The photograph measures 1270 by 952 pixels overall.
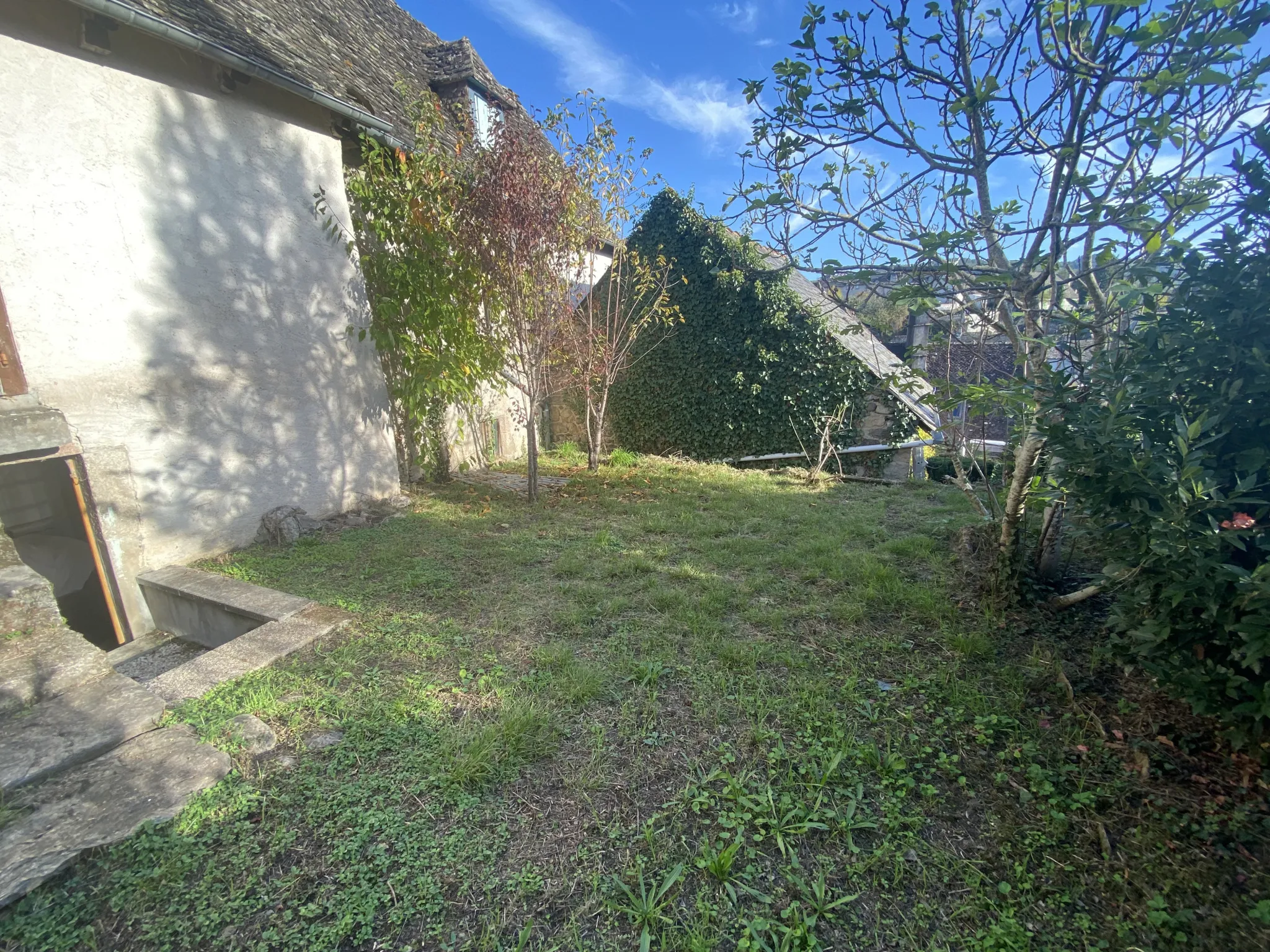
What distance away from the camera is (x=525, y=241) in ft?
18.6

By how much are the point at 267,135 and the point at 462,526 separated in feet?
12.9

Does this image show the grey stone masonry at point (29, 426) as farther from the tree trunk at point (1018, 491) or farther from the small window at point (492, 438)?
the tree trunk at point (1018, 491)

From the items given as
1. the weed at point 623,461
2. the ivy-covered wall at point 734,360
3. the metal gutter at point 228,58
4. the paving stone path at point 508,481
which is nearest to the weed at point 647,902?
the paving stone path at point 508,481

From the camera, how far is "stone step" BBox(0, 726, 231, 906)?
1.82 metres

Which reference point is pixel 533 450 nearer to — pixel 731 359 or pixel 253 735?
pixel 253 735

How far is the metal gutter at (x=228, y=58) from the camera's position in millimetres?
3641

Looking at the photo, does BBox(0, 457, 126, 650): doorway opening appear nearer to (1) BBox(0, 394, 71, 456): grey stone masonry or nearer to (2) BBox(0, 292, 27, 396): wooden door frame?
(1) BBox(0, 394, 71, 456): grey stone masonry

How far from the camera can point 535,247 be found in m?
5.78

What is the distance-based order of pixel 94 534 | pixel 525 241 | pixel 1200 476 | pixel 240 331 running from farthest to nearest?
pixel 525 241 → pixel 240 331 → pixel 94 534 → pixel 1200 476

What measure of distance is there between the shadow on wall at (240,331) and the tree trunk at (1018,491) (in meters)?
5.98

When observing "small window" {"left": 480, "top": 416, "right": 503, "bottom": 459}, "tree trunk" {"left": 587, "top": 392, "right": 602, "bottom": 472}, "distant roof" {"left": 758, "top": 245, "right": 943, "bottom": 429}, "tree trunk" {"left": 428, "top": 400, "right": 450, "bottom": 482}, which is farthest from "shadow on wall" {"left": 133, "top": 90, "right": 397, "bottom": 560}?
"distant roof" {"left": 758, "top": 245, "right": 943, "bottom": 429}

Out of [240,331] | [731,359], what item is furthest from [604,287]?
[240,331]

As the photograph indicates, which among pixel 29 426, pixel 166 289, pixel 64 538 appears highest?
pixel 166 289

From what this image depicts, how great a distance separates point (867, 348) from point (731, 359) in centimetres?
263
